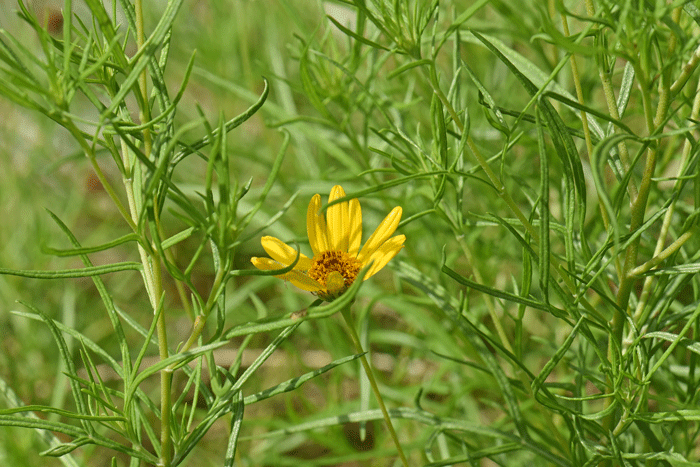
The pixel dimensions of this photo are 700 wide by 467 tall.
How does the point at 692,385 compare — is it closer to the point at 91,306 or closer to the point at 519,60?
the point at 519,60

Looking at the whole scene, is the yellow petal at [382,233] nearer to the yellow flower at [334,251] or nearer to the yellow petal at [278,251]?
the yellow flower at [334,251]

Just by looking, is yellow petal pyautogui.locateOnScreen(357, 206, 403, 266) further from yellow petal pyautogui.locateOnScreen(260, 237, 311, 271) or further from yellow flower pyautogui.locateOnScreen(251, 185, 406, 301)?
yellow petal pyautogui.locateOnScreen(260, 237, 311, 271)

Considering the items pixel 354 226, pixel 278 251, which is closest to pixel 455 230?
pixel 354 226

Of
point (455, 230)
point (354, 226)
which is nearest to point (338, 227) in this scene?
point (354, 226)

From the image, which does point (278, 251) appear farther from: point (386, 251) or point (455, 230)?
point (455, 230)

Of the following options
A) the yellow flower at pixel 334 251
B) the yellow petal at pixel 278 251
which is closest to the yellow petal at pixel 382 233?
the yellow flower at pixel 334 251

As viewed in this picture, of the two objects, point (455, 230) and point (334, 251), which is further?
point (455, 230)

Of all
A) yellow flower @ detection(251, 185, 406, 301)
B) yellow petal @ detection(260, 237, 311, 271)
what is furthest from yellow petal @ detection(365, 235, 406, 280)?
yellow petal @ detection(260, 237, 311, 271)

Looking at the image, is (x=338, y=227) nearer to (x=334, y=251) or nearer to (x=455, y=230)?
(x=334, y=251)
